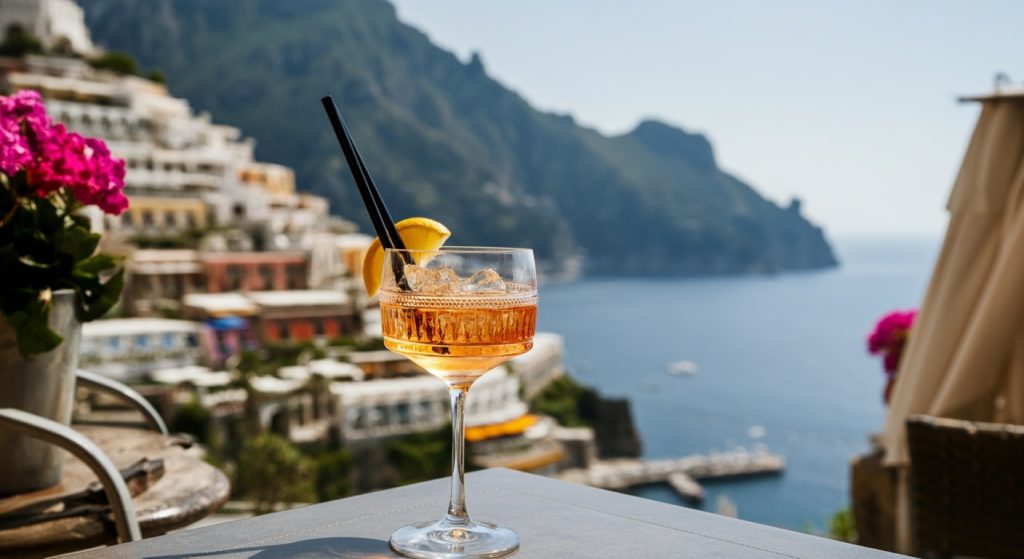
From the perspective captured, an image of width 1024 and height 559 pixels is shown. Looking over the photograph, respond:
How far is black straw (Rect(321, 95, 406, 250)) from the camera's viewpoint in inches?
37.0

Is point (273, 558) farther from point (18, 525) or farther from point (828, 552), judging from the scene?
point (18, 525)

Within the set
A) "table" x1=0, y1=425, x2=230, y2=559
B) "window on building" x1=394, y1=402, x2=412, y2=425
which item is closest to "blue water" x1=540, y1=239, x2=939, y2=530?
"window on building" x1=394, y1=402, x2=412, y2=425

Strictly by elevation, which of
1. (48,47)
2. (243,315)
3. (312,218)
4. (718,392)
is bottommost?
(718,392)

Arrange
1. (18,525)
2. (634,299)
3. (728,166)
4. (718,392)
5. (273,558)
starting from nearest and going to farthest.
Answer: (273,558)
(18,525)
(718,392)
(634,299)
(728,166)

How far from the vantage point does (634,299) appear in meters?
82.6

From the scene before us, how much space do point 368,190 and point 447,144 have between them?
74.9 meters

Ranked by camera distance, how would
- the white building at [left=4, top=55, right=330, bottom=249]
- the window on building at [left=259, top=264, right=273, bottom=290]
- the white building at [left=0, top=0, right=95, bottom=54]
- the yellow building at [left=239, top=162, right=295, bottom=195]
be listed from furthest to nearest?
1. the yellow building at [left=239, top=162, right=295, bottom=195]
2. the white building at [left=0, top=0, right=95, bottom=54]
3. the window on building at [left=259, top=264, right=273, bottom=290]
4. the white building at [left=4, top=55, right=330, bottom=249]

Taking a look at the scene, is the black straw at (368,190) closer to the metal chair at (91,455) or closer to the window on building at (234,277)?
the metal chair at (91,455)

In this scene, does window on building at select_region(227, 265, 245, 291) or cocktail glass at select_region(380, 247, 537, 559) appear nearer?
cocktail glass at select_region(380, 247, 537, 559)

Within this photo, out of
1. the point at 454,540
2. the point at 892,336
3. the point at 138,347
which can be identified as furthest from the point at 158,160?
the point at 454,540

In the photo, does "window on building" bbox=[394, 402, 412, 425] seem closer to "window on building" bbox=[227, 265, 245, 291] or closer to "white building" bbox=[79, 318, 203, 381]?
"white building" bbox=[79, 318, 203, 381]

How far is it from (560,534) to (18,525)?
28.6 inches

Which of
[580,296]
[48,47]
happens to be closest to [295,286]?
[48,47]

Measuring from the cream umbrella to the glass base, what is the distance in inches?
96.2
